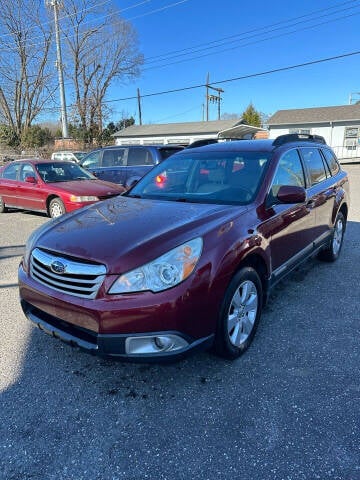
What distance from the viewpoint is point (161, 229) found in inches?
104

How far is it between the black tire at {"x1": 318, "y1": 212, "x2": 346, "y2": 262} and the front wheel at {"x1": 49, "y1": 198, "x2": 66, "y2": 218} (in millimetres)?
5320

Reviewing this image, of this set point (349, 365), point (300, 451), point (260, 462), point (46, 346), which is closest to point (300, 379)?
point (349, 365)

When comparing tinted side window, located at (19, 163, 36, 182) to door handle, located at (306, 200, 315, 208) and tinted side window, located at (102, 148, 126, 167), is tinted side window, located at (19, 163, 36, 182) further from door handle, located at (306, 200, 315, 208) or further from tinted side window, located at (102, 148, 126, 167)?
door handle, located at (306, 200, 315, 208)

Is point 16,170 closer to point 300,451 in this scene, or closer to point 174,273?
point 174,273

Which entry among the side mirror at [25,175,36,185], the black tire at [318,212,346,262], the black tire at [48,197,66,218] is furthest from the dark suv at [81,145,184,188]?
the black tire at [318,212,346,262]

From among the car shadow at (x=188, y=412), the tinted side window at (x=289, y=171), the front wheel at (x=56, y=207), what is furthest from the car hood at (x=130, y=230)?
the front wheel at (x=56, y=207)

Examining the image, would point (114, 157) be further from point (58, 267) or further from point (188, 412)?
point (188, 412)

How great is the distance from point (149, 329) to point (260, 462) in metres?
0.96

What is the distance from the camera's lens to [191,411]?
2.39 metres

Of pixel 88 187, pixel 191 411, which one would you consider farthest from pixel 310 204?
pixel 88 187

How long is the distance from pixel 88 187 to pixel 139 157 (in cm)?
216

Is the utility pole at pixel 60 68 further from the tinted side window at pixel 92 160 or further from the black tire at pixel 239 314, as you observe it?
the black tire at pixel 239 314

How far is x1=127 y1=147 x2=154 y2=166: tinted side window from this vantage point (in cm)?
944

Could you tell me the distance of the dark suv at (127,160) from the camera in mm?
9375
